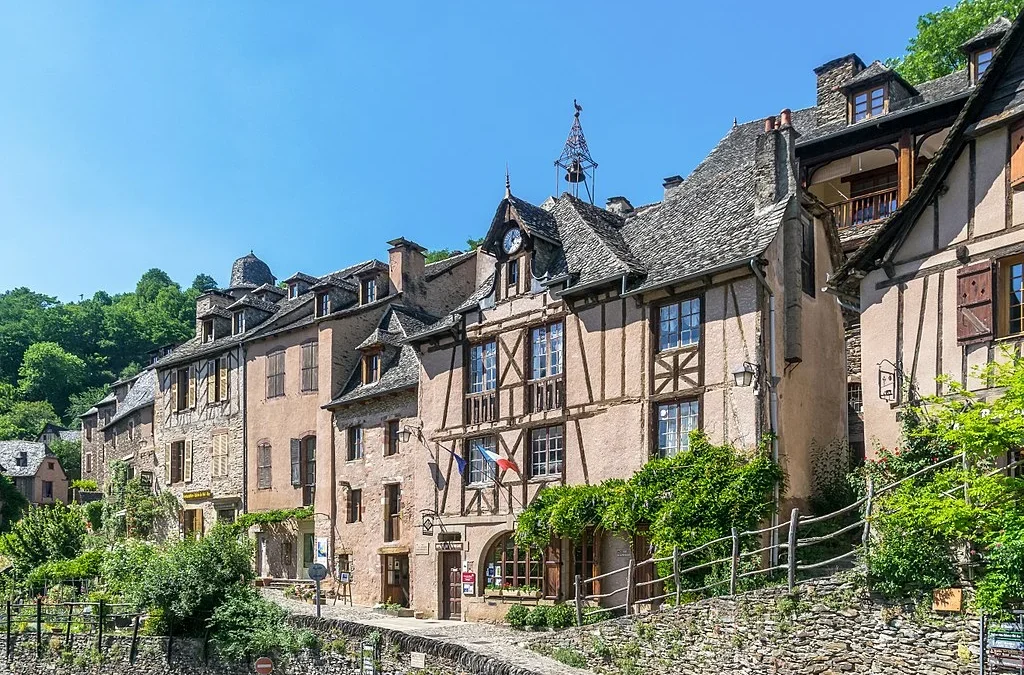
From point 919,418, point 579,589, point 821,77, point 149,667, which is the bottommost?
point 149,667

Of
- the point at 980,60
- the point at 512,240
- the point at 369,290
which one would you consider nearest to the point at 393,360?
the point at 369,290

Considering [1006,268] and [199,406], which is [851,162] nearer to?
[1006,268]

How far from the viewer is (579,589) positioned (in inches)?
821

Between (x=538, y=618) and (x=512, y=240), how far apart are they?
8312mm

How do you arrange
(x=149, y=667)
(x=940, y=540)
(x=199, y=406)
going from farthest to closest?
(x=199, y=406) < (x=149, y=667) < (x=940, y=540)

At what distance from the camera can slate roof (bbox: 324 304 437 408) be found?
2869cm

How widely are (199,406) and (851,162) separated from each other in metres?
22.2

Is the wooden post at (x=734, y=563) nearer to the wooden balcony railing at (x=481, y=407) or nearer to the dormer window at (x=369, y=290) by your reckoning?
the wooden balcony railing at (x=481, y=407)

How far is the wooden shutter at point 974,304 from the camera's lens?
16375 millimetres

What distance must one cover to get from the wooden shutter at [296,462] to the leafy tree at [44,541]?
32.3 feet

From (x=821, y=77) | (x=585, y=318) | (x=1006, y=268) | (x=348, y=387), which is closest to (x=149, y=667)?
(x=348, y=387)

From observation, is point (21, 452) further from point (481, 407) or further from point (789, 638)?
point (789, 638)

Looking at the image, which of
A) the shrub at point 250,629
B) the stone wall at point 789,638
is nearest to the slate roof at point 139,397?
the shrub at point 250,629

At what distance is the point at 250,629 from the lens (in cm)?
2356
